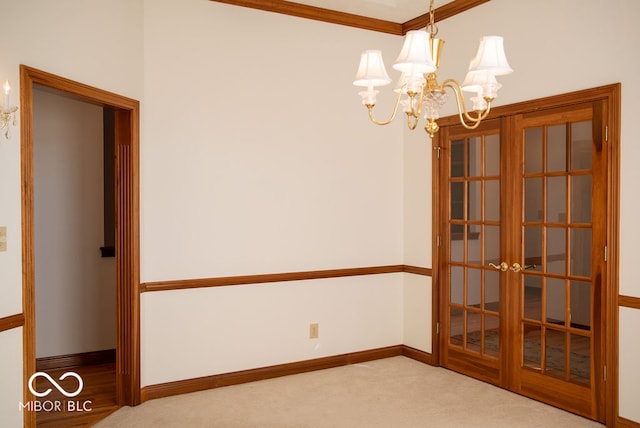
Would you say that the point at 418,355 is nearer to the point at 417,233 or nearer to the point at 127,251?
the point at 417,233

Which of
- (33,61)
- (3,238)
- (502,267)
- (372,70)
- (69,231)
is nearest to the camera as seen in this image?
(372,70)

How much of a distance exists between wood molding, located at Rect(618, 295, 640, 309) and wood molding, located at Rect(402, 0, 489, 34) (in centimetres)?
246

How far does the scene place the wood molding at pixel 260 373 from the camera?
410cm

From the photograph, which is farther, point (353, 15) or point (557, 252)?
point (353, 15)

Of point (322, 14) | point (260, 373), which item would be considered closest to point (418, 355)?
point (260, 373)

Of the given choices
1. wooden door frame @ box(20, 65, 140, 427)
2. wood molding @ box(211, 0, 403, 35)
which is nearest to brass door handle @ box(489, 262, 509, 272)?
wood molding @ box(211, 0, 403, 35)

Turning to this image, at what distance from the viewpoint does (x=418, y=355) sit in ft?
16.6

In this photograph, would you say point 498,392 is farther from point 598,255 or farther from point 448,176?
point 448,176

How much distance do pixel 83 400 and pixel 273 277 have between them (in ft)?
5.49

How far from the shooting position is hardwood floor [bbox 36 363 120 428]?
370cm

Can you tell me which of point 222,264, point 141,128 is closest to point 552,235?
point 222,264

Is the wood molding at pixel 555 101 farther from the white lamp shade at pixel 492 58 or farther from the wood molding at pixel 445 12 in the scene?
the white lamp shade at pixel 492 58

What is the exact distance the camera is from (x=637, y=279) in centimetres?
338

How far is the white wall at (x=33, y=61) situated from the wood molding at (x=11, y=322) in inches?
0.9
